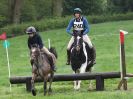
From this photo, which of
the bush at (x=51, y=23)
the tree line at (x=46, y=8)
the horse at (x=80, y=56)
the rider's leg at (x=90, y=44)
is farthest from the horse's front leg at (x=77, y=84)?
the tree line at (x=46, y=8)

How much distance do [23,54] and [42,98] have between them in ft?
63.5

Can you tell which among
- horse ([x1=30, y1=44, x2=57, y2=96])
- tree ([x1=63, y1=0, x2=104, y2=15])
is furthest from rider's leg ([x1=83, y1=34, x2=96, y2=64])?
tree ([x1=63, y1=0, x2=104, y2=15])

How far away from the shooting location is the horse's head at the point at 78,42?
17203 mm

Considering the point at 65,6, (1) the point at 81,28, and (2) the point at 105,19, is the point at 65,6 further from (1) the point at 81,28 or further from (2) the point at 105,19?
(1) the point at 81,28

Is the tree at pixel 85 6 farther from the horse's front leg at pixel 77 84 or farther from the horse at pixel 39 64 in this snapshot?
the horse at pixel 39 64

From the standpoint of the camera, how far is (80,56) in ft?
57.6

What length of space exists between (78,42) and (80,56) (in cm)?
57

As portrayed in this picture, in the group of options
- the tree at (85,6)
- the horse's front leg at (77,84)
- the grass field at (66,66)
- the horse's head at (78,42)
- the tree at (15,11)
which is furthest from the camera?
the tree at (85,6)

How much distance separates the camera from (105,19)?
5666cm

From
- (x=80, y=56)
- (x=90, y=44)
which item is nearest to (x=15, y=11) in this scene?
(x=90, y=44)

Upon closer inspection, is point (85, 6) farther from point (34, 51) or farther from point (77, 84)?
point (34, 51)

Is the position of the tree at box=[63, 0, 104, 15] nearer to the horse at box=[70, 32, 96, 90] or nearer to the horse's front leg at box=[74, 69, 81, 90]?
the horse at box=[70, 32, 96, 90]

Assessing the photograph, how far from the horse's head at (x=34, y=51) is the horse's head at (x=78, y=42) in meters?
2.37

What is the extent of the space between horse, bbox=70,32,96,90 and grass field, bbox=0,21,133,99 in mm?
714
